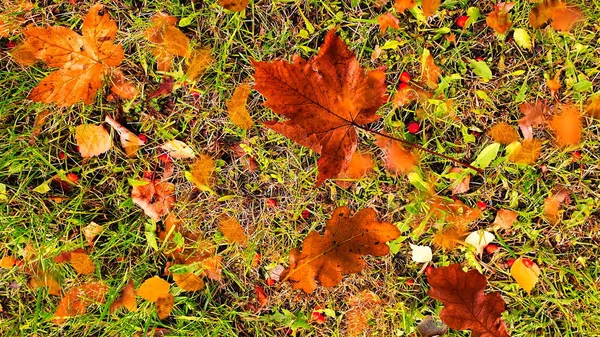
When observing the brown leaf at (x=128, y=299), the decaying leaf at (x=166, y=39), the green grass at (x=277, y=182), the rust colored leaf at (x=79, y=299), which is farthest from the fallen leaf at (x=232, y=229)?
the decaying leaf at (x=166, y=39)

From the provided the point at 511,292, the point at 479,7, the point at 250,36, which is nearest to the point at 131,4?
the point at 250,36

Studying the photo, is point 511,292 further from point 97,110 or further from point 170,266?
point 97,110

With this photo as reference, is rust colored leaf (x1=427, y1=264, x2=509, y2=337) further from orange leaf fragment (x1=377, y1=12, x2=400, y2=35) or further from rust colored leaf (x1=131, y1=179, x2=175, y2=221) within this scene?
A: rust colored leaf (x1=131, y1=179, x2=175, y2=221)

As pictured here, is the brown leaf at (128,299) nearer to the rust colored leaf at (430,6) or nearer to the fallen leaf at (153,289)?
the fallen leaf at (153,289)

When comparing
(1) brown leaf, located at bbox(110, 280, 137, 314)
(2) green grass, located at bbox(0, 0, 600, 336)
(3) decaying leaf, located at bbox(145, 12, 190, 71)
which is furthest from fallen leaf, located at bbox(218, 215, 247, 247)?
(3) decaying leaf, located at bbox(145, 12, 190, 71)

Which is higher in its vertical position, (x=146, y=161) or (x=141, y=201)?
(x=146, y=161)
